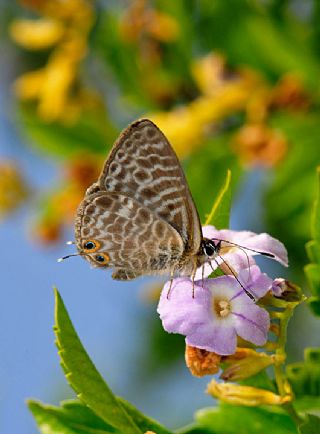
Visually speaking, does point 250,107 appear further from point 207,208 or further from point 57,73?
point 57,73

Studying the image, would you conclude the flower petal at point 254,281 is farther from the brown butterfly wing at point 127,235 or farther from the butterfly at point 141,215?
the brown butterfly wing at point 127,235

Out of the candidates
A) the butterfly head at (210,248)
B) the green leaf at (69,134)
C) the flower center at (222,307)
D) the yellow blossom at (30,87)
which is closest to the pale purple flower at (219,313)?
the flower center at (222,307)

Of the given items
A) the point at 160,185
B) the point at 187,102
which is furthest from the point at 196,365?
the point at 187,102

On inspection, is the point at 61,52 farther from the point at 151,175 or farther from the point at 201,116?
the point at 151,175

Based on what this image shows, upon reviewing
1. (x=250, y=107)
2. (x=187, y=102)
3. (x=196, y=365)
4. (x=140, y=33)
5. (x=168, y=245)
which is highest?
(x=140, y=33)

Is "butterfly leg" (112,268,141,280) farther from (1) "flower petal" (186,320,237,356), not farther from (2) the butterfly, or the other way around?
(1) "flower petal" (186,320,237,356)

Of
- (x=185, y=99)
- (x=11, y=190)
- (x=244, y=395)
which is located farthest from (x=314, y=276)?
(x=11, y=190)

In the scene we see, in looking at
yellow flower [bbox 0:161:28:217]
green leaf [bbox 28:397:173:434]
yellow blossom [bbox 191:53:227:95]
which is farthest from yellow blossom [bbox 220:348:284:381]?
yellow flower [bbox 0:161:28:217]
